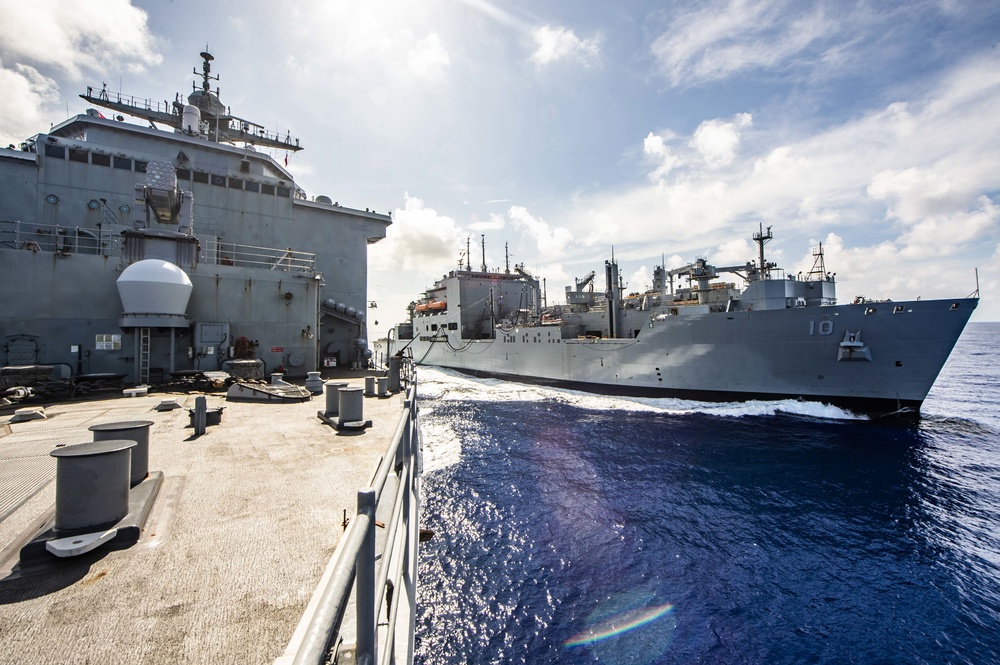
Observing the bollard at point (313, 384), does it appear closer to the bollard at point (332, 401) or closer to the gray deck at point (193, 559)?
the bollard at point (332, 401)

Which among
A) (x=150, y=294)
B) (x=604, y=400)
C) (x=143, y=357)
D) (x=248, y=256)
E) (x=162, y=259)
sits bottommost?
(x=604, y=400)

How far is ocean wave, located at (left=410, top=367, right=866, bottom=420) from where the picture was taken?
18.4 meters

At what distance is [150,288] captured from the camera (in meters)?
11.3

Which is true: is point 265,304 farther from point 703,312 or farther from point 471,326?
point 471,326

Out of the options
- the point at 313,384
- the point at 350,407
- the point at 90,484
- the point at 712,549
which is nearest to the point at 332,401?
the point at 350,407

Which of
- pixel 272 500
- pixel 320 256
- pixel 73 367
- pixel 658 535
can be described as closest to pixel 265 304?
pixel 73 367

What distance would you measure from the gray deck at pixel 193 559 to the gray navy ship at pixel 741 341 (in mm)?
8448

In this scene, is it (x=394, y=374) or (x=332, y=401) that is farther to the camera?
(x=394, y=374)

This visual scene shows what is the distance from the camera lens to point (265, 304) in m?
13.9

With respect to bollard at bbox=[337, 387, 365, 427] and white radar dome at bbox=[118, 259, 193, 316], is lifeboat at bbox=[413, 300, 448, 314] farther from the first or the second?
bollard at bbox=[337, 387, 365, 427]

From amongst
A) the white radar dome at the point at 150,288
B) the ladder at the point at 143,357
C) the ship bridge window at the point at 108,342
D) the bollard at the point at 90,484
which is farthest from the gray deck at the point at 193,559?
the ship bridge window at the point at 108,342

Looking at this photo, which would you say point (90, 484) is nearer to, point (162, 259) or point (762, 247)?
point (162, 259)

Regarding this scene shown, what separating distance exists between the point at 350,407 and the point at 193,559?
3949 mm

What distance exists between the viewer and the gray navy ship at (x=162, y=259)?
37.2 ft
